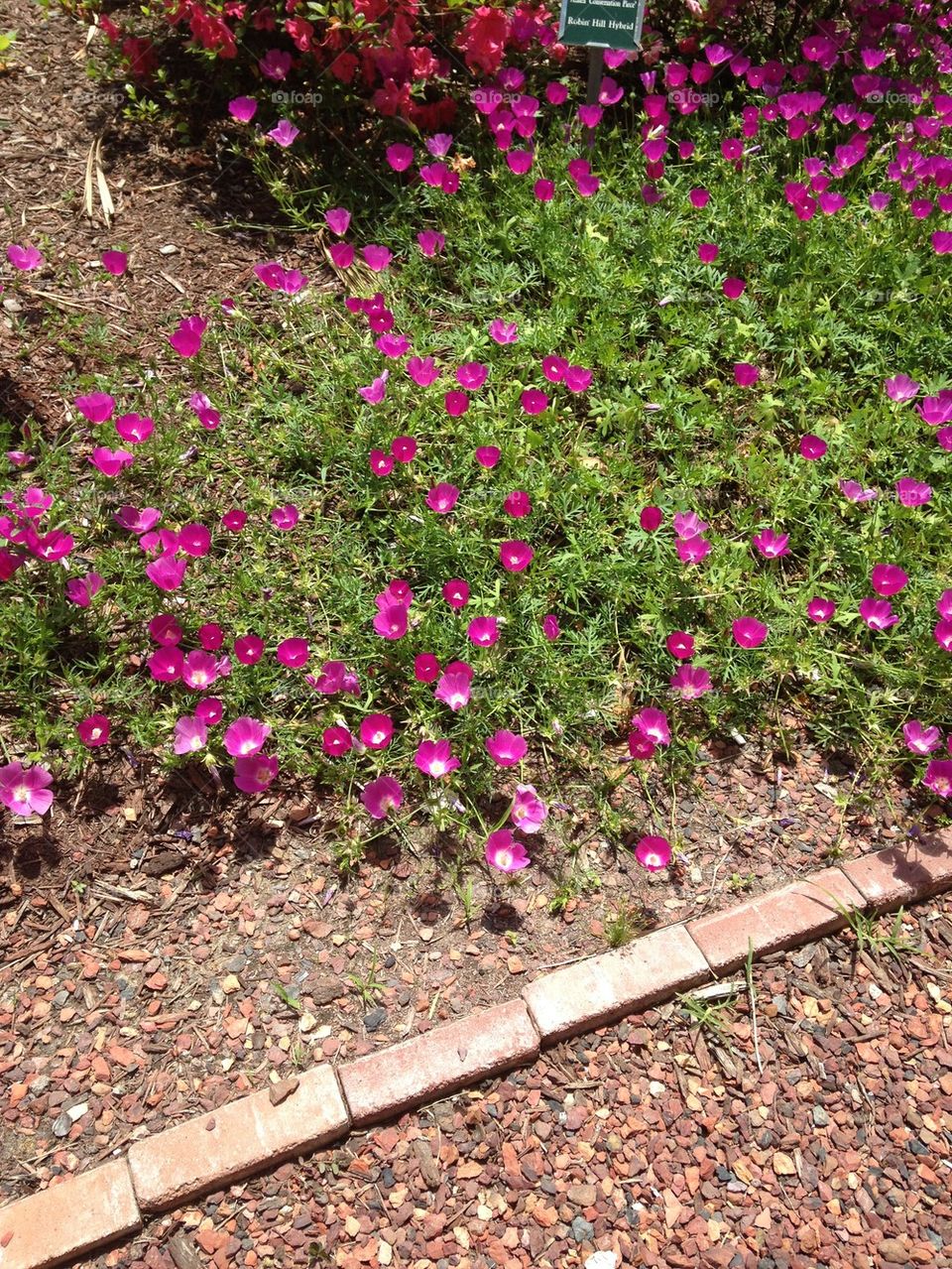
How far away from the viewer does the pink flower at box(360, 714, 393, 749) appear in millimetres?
2441

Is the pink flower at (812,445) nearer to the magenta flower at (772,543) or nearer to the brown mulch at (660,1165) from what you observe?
the magenta flower at (772,543)

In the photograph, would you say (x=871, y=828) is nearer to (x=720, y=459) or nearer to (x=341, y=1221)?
(x=720, y=459)

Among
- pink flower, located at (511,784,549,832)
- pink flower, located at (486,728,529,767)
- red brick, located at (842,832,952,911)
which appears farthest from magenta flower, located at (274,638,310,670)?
red brick, located at (842,832,952,911)

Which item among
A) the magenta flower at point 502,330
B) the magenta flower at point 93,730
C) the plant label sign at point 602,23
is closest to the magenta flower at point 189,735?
the magenta flower at point 93,730

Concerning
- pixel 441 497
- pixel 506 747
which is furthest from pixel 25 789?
pixel 441 497

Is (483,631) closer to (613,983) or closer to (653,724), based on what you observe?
(653,724)

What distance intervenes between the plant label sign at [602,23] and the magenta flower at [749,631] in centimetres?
221

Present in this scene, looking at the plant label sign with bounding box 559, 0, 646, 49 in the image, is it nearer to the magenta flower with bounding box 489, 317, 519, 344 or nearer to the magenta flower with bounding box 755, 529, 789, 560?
the magenta flower with bounding box 489, 317, 519, 344

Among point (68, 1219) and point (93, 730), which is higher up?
point (93, 730)

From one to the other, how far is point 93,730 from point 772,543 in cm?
193

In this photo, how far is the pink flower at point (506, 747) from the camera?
242 cm

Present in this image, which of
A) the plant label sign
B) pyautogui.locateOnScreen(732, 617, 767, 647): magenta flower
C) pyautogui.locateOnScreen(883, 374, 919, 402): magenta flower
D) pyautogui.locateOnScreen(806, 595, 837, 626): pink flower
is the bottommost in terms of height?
pyautogui.locateOnScreen(732, 617, 767, 647): magenta flower

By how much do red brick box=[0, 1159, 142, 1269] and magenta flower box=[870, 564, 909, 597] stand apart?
2.35 meters

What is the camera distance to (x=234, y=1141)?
2027mm
